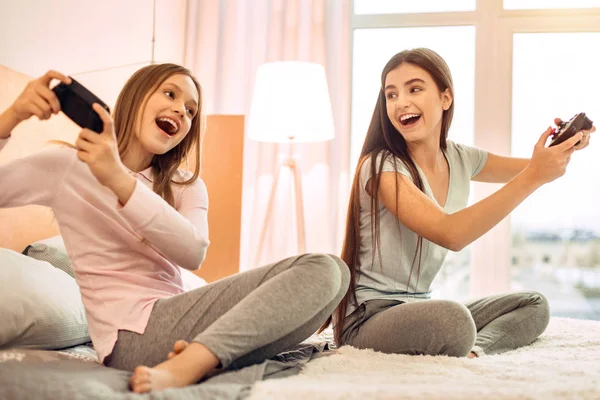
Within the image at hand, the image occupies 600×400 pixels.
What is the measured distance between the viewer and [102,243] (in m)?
1.27

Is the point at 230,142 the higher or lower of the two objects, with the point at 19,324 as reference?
higher

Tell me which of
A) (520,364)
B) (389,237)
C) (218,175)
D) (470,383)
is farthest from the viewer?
(218,175)

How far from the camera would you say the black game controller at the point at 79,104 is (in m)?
1.08

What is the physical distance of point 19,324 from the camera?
1222 mm

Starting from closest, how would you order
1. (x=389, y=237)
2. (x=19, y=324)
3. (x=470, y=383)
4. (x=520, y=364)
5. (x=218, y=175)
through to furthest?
(x=470, y=383)
(x=19, y=324)
(x=520, y=364)
(x=389, y=237)
(x=218, y=175)

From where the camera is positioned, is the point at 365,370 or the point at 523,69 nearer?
the point at 365,370

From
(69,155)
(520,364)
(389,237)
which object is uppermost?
(69,155)

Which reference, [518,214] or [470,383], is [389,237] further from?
[518,214]

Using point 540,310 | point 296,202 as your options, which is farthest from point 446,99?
point 296,202

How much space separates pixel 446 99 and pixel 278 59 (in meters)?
1.70

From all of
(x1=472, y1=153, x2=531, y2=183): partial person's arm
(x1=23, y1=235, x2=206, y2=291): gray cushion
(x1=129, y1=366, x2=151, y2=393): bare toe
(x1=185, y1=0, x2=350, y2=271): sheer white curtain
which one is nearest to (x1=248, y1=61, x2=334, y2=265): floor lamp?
(x1=185, y1=0, x2=350, y2=271): sheer white curtain

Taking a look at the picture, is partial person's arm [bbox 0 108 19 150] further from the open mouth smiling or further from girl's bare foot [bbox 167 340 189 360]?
girl's bare foot [bbox 167 340 189 360]

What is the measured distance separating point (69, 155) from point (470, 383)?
84 cm

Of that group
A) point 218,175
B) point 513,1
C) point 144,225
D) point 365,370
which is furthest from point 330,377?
point 513,1
